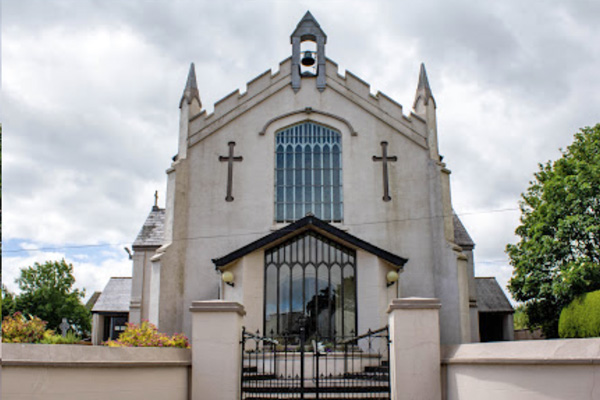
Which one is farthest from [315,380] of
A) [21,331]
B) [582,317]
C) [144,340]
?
[582,317]

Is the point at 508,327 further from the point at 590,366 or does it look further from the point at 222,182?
the point at 590,366

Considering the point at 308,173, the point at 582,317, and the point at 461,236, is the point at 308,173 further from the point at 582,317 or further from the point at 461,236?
the point at 582,317

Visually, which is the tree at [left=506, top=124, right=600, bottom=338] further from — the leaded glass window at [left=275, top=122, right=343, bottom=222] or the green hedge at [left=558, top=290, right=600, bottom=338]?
the leaded glass window at [left=275, top=122, right=343, bottom=222]

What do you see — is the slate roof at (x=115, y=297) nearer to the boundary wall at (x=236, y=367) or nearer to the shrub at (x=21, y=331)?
the shrub at (x=21, y=331)

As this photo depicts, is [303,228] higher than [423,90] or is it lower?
lower

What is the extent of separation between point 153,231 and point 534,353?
19.1 metres

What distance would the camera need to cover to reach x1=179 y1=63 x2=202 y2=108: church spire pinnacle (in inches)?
891

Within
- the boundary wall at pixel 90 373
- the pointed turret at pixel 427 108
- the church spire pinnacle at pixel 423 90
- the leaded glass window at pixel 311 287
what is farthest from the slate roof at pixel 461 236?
the boundary wall at pixel 90 373

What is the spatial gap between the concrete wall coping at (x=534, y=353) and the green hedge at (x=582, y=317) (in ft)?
47.2

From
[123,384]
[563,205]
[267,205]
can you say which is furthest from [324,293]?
[563,205]

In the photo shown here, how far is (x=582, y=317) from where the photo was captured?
2250cm

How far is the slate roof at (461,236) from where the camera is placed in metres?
23.5

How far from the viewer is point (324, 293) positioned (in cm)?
1841

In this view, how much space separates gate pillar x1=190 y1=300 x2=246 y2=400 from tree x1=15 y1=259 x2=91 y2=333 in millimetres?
49943
